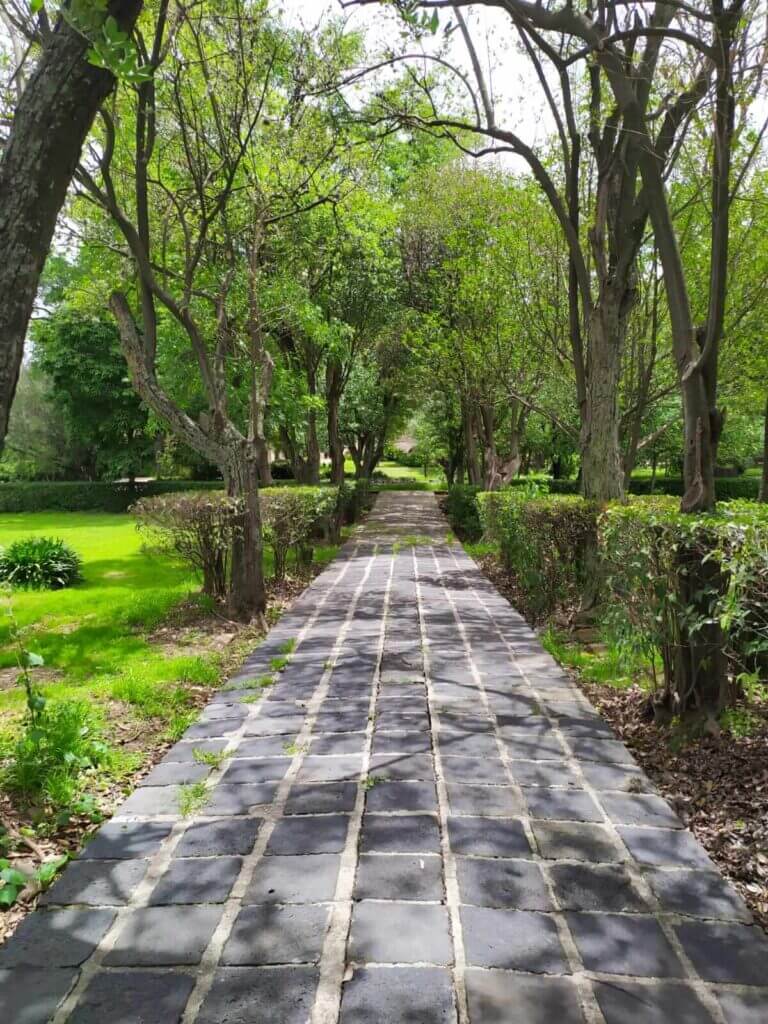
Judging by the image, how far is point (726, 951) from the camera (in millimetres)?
2141

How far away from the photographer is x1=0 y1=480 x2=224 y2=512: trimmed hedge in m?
29.1

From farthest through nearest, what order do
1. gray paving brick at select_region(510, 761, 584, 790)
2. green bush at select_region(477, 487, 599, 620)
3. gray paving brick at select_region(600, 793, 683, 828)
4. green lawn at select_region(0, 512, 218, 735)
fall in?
green bush at select_region(477, 487, 599, 620) → green lawn at select_region(0, 512, 218, 735) → gray paving brick at select_region(510, 761, 584, 790) → gray paving brick at select_region(600, 793, 683, 828)

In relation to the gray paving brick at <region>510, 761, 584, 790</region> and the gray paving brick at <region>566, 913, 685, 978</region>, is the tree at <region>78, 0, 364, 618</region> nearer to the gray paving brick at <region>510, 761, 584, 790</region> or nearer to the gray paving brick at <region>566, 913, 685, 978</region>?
the gray paving brick at <region>510, 761, 584, 790</region>

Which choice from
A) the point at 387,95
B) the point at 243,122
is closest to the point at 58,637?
the point at 243,122

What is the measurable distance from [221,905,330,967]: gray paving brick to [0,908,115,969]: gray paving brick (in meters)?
0.47

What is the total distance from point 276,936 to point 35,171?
2.71m

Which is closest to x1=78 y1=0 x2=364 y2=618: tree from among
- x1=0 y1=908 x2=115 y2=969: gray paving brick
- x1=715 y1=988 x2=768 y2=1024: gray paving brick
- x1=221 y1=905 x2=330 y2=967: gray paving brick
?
x1=0 y1=908 x2=115 y2=969: gray paving brick

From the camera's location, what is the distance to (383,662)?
553 centimetres

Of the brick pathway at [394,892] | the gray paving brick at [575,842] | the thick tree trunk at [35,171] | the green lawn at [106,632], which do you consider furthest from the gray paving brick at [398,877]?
the green lawn at [106,632]

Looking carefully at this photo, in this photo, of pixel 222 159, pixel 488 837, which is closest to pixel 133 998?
pixel 488 837

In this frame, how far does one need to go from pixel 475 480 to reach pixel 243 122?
14.9 meters

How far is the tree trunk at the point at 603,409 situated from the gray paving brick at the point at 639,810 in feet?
14.6

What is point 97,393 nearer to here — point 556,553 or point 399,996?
point 556,553

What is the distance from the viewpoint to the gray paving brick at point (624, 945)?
6.70 ft
